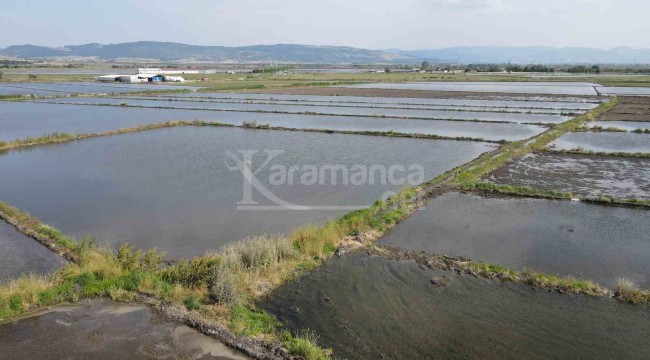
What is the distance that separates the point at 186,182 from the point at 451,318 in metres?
9.78

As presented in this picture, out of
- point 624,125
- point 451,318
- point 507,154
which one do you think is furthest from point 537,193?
point 624,125

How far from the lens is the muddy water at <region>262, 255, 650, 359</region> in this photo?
6.15 meters

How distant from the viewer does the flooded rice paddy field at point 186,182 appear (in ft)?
34.3

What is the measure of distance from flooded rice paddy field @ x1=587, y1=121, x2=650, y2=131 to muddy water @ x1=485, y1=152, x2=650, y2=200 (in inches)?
338

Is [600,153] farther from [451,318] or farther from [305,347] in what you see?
[305,347]

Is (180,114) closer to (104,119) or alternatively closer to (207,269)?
(104,119)

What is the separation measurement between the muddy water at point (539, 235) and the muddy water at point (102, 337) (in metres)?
4.88

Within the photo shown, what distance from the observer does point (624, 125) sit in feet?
83.8

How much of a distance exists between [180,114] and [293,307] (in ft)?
86.9

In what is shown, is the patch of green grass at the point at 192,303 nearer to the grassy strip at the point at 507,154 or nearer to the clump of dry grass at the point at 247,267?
the clump of dry grass at the point at 247,267

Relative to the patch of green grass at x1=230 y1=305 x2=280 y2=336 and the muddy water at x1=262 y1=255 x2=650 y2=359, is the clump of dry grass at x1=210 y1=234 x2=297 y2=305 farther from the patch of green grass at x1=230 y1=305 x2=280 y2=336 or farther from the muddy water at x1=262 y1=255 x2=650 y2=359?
the muddy water at x1=262 y1=255 x2=650 y2=359

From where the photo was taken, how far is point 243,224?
10.7 m

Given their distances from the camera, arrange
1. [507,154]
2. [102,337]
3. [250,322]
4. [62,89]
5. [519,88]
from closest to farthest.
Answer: [102,337] < [250,322] < [507,154] < [519,88] < [62,89]

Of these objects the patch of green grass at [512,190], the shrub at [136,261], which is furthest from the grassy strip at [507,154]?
the shrub at [136,261]
